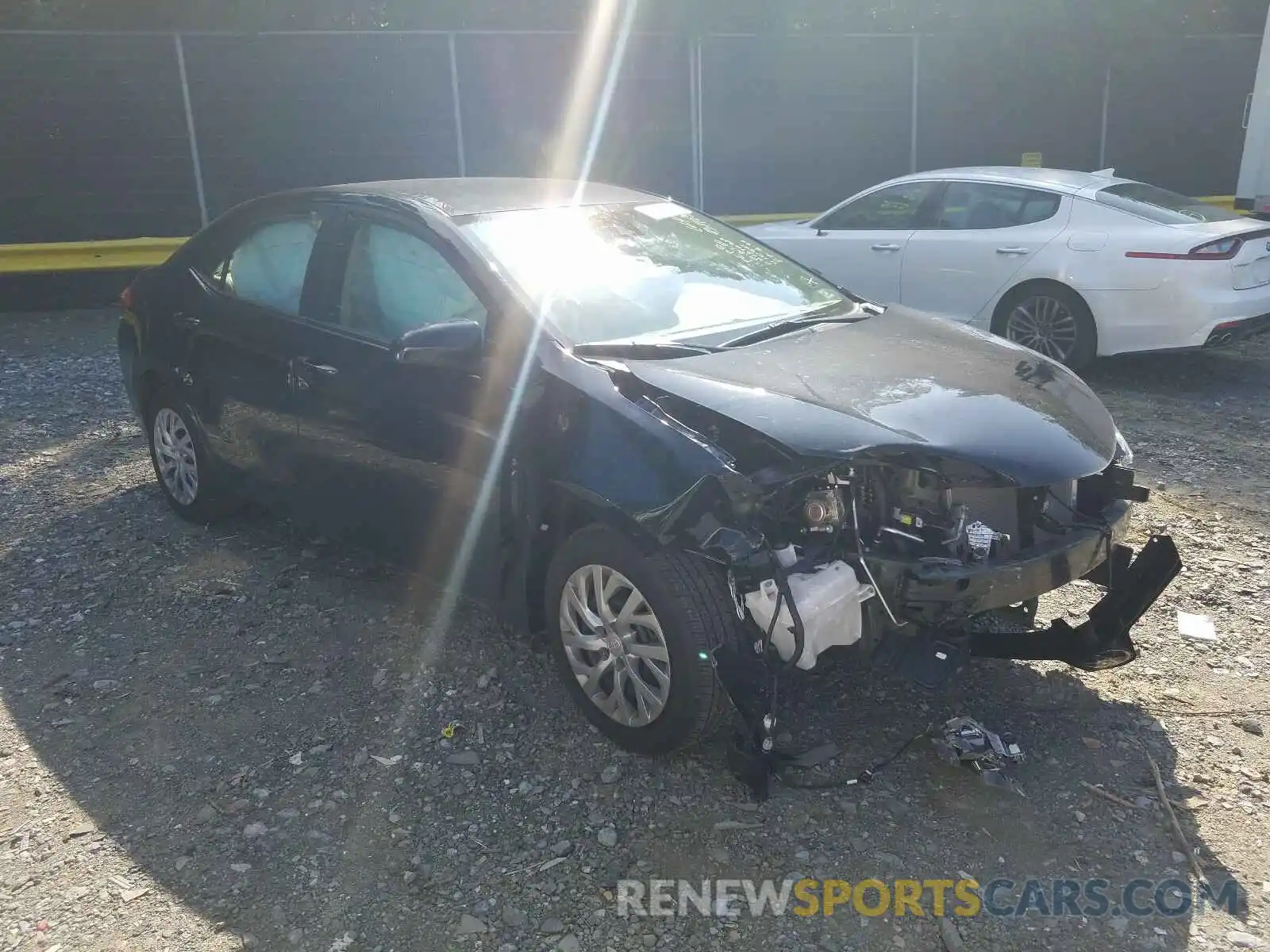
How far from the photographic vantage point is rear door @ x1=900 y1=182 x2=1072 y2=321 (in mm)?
7797

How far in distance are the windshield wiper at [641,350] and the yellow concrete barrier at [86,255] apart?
9.14 meters

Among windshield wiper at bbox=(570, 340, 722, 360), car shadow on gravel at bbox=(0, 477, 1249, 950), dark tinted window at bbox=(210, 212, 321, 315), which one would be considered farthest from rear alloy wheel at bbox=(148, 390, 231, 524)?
windshield wiper at bbox=(570, 340, 722, 360)

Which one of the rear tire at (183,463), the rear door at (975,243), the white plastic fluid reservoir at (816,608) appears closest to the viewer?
the white plastic fluid reservoir at (816,608)

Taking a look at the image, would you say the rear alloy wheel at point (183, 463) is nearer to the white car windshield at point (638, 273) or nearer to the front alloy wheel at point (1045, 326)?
the white car windshield at point (638, 273)

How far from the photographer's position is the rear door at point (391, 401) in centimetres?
377

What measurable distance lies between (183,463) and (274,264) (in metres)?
1.20

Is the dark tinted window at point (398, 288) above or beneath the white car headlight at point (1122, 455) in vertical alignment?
above

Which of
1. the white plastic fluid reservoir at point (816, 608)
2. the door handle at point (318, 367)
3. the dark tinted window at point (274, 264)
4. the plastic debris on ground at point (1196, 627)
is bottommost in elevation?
the plastic debris on ground at point (1196, 627)

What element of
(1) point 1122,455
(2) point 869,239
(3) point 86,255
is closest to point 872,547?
(1) point 1122,455

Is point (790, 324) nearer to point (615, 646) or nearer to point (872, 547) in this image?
point (872, 547)

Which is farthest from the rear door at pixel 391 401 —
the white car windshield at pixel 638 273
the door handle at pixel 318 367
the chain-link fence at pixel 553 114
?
the chain-link fence at pixel 553 114

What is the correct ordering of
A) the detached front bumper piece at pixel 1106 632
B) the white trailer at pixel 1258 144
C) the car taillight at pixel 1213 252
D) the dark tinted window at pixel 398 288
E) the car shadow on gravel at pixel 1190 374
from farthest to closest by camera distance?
the white trailer at pixel 1258 144 < the car shadow on gravel at pixel 1190 374 < the car taillight at pixel 1213 252 < the dark tinted window at pixel 398 288 < the detached front bumper piece at pixel 1106 632

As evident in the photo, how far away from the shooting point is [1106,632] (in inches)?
136

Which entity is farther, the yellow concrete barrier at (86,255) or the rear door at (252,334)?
the yellow concrete barrier at (86,255)
